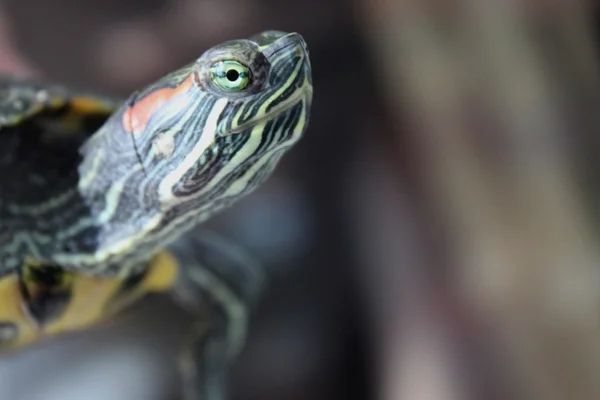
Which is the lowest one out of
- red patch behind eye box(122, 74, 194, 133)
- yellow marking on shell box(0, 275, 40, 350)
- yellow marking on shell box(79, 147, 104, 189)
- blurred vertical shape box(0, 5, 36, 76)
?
yellow marking on shell box(0, 275, 40, 350)

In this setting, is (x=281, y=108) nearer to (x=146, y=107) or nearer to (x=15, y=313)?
(x=146, y=107)

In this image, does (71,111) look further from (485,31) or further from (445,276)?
(485,31)

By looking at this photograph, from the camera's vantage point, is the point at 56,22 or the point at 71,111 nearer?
the point at 71,111

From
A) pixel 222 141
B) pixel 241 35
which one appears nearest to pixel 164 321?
pixel 241 35

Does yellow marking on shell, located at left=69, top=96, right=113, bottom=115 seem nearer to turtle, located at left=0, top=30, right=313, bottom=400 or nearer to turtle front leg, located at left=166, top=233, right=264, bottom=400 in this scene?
turtle, located at left=0, top=30, right=313, bottom=400

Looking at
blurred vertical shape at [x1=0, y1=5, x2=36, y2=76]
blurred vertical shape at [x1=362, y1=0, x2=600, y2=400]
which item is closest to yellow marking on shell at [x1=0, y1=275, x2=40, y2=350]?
blurred vertical shape at [x1=0, y1=5, x2=36, y2=76]

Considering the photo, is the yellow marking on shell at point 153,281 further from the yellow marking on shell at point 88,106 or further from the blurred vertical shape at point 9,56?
the blurred vertical shape at point 9,56
